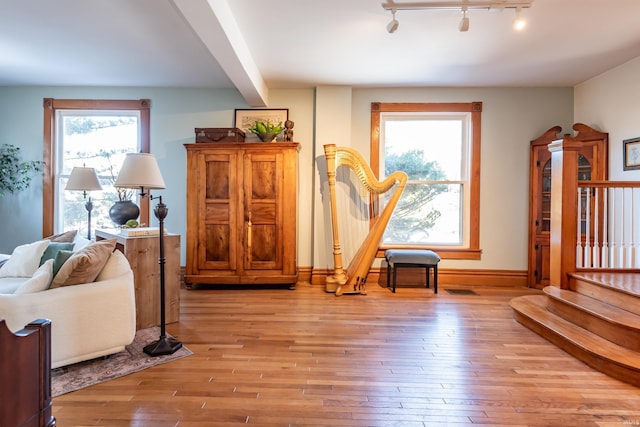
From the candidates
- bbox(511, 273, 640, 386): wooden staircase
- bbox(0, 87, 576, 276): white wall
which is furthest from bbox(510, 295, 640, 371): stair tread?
bbox(0, 87, 576, 276): white wall

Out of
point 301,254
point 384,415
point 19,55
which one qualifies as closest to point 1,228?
point 19,55

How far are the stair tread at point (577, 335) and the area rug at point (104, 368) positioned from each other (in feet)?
9.31

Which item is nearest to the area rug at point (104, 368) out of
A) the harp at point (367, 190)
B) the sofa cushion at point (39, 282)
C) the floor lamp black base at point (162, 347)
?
the floor lamp black base at point (162, 347)

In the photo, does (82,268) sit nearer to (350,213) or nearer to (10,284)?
(10,284)

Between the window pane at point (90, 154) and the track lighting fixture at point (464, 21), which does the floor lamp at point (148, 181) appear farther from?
the track lighting fixture at point (464, 21)

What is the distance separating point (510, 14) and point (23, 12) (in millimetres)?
4131

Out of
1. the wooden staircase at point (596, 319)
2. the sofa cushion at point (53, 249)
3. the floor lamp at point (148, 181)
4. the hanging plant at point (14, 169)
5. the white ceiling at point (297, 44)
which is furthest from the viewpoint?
the hanging plant at point (14, 169)

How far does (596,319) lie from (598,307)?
0.51 feet

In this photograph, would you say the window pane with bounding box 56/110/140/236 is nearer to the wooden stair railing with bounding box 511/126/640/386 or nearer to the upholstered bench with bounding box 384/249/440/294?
the upholstered bench with bounding box 384/249/440/294

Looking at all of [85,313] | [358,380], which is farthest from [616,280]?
[85,313]

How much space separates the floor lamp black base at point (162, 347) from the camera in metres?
2.53

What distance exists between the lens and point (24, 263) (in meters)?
3.07

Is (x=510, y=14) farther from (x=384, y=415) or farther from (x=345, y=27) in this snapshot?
(x=384, y=415)

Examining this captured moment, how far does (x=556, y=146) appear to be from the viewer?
10.8ft
